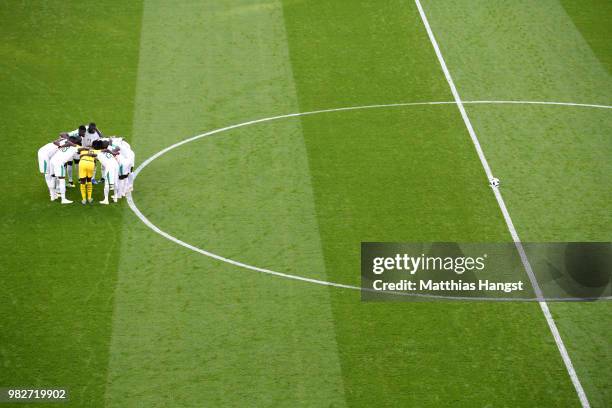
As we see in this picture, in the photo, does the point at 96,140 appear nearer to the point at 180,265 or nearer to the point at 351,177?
the point at 180,265

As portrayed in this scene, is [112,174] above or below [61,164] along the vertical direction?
below

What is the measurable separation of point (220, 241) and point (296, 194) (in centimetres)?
217

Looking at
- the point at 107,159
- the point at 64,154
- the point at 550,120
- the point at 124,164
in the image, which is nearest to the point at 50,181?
the point at 64,154

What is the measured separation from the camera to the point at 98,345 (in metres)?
16.4

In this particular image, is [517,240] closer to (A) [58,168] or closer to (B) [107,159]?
(B) [107,159]

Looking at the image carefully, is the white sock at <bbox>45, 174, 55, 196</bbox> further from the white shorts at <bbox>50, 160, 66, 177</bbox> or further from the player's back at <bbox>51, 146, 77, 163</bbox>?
the player's back at <bbox>51, 146, 77, 163</bbox>

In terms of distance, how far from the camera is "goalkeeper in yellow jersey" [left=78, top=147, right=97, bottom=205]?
65.2 ft

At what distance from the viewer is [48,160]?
20109 millimetres

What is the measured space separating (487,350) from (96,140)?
8.07 meters

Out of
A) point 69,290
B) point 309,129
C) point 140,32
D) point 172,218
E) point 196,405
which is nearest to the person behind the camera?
point 196,405

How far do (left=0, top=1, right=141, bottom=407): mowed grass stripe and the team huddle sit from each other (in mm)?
342

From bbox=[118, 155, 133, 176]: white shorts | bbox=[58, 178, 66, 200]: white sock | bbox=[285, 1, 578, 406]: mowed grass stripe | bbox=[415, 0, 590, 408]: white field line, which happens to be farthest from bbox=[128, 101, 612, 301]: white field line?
bbox=[58, 178, 66, 200]: white sock

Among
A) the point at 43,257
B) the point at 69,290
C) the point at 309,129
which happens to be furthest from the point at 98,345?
the point at 309,129

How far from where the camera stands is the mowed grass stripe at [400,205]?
627 inches
